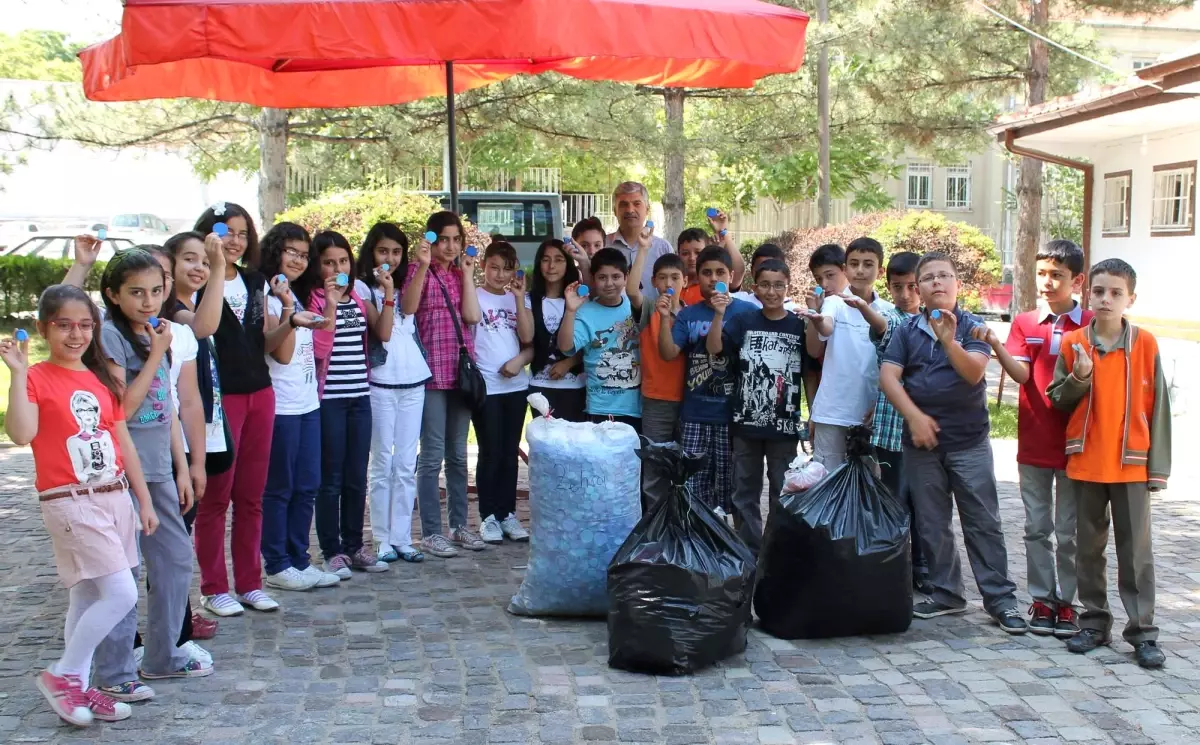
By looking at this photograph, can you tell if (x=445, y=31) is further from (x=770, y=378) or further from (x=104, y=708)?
(x=104, y=708)

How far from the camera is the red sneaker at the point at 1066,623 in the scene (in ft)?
15.5

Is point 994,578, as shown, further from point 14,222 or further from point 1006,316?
point 14,222

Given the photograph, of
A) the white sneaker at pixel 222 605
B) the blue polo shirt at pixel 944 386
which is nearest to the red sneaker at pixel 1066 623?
the blue polo shirt at pixel 944 386

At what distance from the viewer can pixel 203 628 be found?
4.73m

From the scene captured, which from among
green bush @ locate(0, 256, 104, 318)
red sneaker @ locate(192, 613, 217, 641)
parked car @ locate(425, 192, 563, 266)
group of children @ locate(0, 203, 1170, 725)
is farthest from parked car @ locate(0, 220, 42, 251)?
red sneaker @ locate(192, 613, 217, 641)

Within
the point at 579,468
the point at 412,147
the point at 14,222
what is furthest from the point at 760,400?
the point at 14,222

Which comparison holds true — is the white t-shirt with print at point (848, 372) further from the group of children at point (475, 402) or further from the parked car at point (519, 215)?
the parked car at point (519, 215)

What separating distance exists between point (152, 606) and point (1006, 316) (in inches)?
836

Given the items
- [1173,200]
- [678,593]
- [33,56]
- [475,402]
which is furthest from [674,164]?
[33,56]

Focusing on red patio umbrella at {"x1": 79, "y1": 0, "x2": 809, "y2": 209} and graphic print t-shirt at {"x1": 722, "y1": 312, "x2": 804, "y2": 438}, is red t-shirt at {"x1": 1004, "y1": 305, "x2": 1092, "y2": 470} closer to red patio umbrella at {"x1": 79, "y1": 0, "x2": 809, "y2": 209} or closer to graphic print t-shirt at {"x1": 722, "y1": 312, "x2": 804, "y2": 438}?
graphic print t-shirt at {"x1": 722, "y1": 312, "x2": 804, "y2": 438}

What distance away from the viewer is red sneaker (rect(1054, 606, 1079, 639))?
4719 mm

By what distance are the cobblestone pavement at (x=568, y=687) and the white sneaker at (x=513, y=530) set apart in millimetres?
1026

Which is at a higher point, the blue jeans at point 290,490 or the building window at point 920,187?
the building window at point 920,187

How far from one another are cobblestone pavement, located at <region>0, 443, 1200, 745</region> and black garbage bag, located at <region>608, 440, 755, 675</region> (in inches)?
3.8
